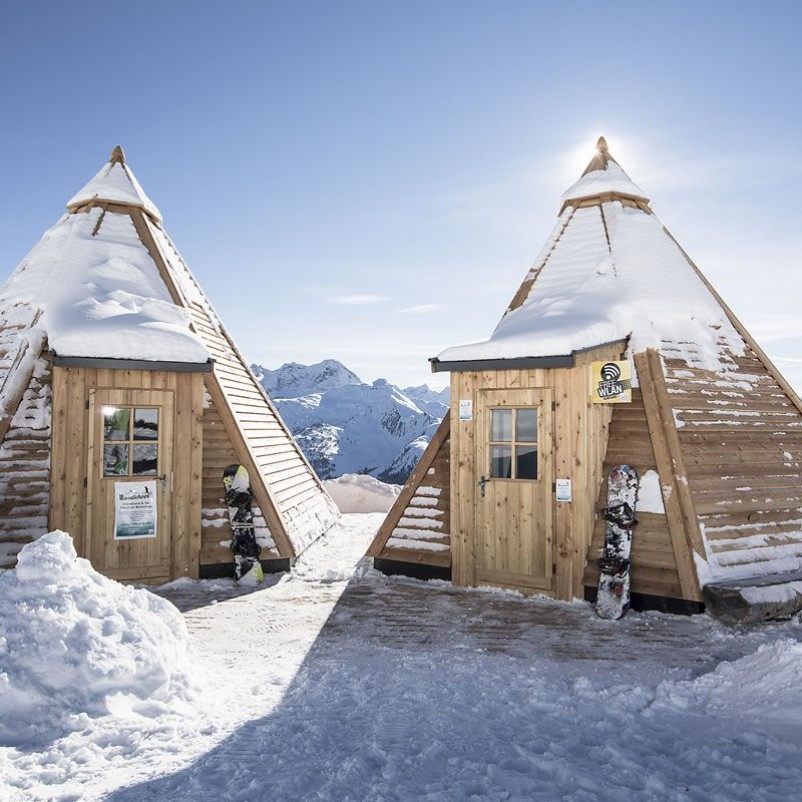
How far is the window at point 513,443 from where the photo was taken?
24.1 ft

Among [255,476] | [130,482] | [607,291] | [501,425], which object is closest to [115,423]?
[130,482]

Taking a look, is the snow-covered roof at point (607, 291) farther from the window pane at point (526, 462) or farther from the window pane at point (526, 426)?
the window pane at point (526, 462)

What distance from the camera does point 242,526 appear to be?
806cm

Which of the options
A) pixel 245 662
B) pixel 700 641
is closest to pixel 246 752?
pixel 245 662

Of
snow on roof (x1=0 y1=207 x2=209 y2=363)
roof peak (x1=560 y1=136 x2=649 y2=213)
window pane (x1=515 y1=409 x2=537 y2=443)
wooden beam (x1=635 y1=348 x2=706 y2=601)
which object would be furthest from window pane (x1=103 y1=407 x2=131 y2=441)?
roof peak (x1=560 y1=136 x2=649 y2=213)

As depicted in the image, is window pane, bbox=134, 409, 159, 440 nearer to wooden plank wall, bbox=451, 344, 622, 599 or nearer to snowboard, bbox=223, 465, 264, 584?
snowboard, bbox=223, 465, 264, 584

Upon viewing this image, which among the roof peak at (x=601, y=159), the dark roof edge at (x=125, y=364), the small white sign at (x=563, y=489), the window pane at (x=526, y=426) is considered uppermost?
the roof peak at (x=601, y=159)

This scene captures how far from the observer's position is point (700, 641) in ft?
18.4

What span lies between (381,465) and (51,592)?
153 m

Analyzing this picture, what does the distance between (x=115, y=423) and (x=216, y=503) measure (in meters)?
1.67

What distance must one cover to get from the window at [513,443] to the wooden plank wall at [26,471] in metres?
5.63

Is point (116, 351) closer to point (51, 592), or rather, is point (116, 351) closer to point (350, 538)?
point (51, 592)

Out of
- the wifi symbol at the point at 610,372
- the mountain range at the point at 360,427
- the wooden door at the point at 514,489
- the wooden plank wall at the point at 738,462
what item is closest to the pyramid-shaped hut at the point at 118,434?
the wooden door at the point at 514,489

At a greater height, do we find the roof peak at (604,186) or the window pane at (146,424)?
the roof peak at (604,186)
